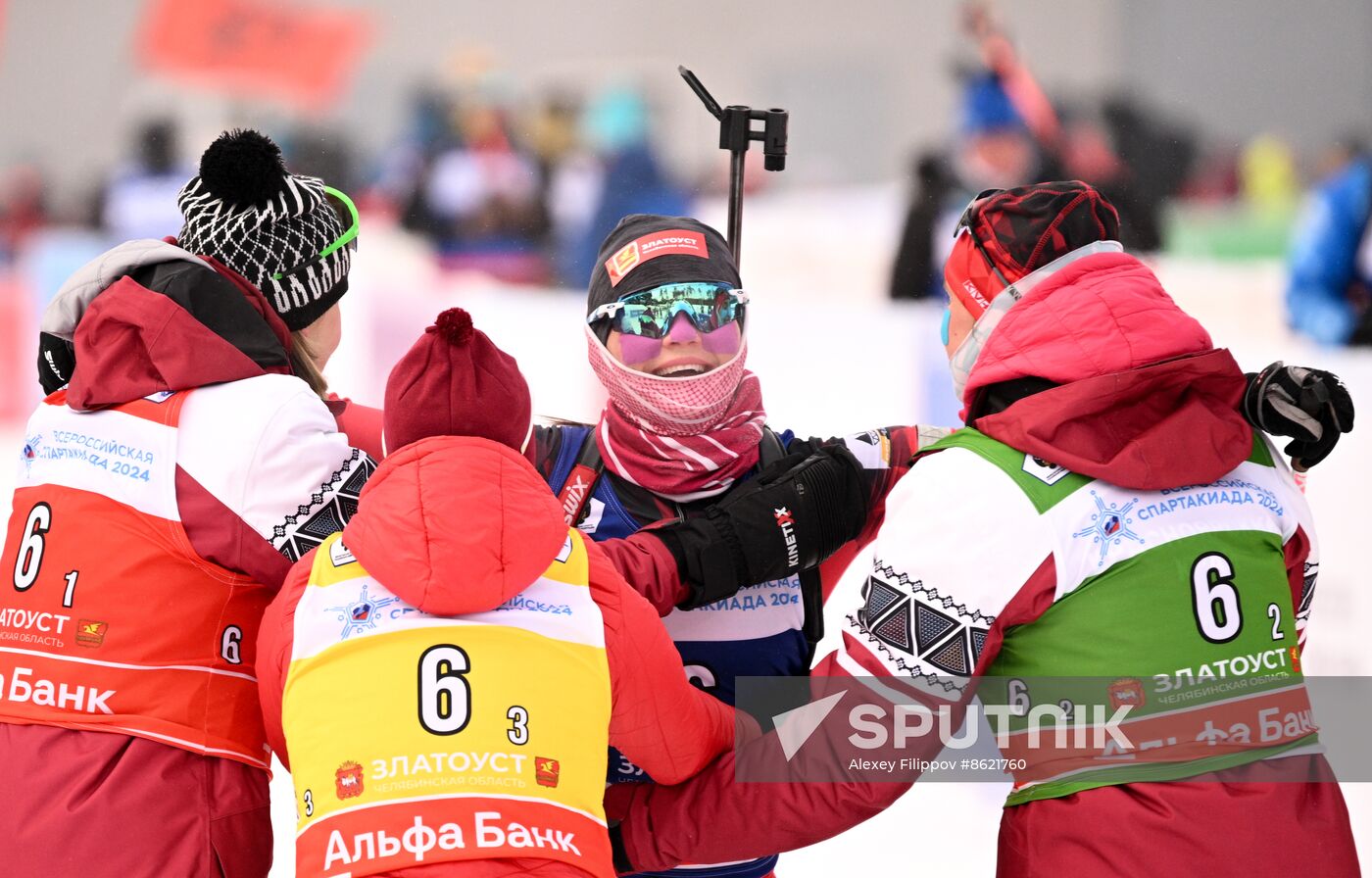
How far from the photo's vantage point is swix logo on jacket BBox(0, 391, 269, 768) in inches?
85.9

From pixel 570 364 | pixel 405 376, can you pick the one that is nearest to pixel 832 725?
pixel 405 376

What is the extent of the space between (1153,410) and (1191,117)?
1109cm

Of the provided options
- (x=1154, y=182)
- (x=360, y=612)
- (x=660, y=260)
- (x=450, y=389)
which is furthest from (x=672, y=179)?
(x=360, y=612)

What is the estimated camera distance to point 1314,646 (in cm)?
439

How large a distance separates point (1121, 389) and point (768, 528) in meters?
0.65

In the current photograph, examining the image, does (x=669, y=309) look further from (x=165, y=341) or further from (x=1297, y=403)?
(x=1297, y=403)

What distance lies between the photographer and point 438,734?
1.77 meters

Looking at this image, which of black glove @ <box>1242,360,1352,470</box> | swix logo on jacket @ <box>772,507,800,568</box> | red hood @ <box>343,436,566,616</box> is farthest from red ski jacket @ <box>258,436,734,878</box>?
black glove @ <box>1242,360,1352,470</box>

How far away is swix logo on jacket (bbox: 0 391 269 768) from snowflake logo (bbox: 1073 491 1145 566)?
1320 mm

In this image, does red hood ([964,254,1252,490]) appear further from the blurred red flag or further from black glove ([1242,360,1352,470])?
the blurred red flag

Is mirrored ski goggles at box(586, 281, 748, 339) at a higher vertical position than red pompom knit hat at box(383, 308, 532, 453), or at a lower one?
higher

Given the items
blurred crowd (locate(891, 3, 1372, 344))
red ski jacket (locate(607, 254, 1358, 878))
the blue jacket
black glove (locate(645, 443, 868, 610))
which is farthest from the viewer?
blurred crowd (locate(891, 3, 1372, 344))

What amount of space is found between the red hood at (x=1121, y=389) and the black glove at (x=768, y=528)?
428 mm

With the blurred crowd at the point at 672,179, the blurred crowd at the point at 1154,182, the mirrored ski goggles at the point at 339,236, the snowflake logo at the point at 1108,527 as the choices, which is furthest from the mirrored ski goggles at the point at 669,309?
the blurred crowd at the point at 672,179
